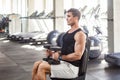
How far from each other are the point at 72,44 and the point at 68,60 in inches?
6.9

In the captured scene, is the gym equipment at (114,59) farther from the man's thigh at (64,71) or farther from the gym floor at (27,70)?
the man's thigh at (64,71)

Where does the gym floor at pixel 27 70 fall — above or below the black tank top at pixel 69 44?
below

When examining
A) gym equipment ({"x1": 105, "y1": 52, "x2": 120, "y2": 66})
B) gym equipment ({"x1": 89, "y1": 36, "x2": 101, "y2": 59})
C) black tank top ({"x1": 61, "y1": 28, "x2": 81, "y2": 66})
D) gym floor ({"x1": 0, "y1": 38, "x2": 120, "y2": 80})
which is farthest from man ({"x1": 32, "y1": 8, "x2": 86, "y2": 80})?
gym equipment ({"x1": 89, "y1": 36, "x2": 101, "y2": 59})

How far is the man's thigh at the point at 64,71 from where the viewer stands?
7.78 feet

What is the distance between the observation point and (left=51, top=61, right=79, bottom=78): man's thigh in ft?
7.78

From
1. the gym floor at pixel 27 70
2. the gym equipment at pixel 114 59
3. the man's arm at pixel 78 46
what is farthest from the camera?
the gym equipment at pixel 114 59

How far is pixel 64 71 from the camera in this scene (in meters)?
2.38

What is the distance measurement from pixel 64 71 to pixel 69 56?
0.17m

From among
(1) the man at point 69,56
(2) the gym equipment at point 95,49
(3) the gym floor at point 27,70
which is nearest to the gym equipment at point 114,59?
(3) the gym floor at point 27,70

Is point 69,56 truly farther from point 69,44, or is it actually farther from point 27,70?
point 27,70

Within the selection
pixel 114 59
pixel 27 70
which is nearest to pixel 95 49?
pixel 114 59

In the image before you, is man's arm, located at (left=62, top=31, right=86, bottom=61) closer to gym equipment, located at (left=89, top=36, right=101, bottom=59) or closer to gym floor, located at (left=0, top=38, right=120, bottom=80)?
gym floor, located at (left=0, top=38, right=120, bottom=80)

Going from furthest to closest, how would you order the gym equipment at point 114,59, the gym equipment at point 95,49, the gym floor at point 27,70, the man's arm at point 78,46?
the gym equipment at point 95,49 → the gym equipment at point 114,59 → the gym floor at point 27,70 → the man's arm at point 78,46

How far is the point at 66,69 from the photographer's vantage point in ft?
7.85
